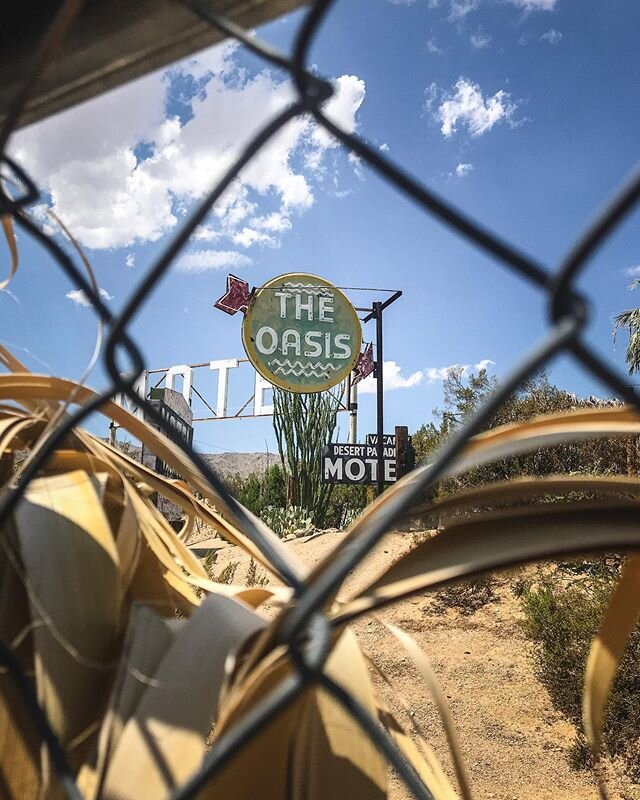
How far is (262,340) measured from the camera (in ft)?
31.2

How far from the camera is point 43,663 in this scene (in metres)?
0.48

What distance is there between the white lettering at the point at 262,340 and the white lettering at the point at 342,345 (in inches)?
35.5

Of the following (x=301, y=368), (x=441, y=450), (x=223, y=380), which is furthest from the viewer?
(x=223, y=380)

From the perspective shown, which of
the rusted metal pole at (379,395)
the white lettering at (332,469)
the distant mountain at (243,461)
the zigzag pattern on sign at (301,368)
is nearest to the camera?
the white lettering at (332,469)

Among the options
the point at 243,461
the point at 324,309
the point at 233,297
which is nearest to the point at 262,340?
the point at 324,309

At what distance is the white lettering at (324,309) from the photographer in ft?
32.1

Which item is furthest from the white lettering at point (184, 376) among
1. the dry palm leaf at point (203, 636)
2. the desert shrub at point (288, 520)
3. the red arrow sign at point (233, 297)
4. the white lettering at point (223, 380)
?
the dry palm leaf at point (203, 636)

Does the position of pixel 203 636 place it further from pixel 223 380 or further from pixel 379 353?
pixel 223 380

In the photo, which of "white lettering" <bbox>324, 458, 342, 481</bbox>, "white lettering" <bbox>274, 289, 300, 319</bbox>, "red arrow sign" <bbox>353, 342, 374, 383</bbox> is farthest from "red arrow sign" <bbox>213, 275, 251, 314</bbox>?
"white lettering" <bbox>324, 458, 342, 481</bbox>

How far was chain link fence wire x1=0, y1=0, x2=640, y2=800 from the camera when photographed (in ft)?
0.88

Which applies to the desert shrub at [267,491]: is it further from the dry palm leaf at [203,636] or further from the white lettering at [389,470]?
the dry palm leaf at [203,636]

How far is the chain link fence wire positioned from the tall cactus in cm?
920

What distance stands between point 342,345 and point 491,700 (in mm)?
Answer: 7130

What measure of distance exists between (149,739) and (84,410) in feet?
0.69
